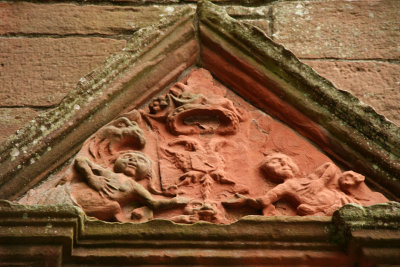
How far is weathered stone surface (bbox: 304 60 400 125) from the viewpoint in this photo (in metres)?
5.18

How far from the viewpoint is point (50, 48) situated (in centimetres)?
554

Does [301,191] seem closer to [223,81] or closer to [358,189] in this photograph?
[358,189]

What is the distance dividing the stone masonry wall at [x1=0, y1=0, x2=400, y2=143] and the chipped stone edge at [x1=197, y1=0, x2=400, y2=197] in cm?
84

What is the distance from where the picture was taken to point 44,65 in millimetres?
5445

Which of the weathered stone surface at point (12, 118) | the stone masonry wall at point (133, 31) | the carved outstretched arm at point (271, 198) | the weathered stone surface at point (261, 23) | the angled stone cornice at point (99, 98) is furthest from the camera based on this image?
the weathered stone surface at point (261, 23)

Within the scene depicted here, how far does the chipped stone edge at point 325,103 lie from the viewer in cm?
424

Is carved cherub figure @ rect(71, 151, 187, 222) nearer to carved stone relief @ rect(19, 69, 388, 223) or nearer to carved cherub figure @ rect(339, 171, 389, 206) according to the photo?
carved stone relief @ rect(19, 69, 388, 223)

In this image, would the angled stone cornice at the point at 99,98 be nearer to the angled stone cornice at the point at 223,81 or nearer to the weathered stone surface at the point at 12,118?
the angled stone cornice at the point at 223,81

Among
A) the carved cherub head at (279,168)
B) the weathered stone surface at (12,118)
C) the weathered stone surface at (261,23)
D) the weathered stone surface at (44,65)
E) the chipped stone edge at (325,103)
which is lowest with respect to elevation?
the carved cherub head at (279,168)

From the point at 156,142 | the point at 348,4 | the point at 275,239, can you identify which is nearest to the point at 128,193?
the point at 156,142

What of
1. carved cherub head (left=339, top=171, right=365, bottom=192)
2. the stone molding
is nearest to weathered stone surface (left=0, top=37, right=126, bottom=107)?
the stone molding

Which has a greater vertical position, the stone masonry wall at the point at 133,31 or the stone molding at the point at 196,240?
the stone masonry wall at the point at 133,31

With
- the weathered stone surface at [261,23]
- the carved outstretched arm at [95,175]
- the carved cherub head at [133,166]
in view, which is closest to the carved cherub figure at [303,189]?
the carved cherub head at [133,166]

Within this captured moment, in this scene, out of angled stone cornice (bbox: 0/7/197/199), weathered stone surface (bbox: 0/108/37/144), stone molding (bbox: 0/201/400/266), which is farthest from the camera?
weathered stone surface (bbox: 0/108/37/144)
